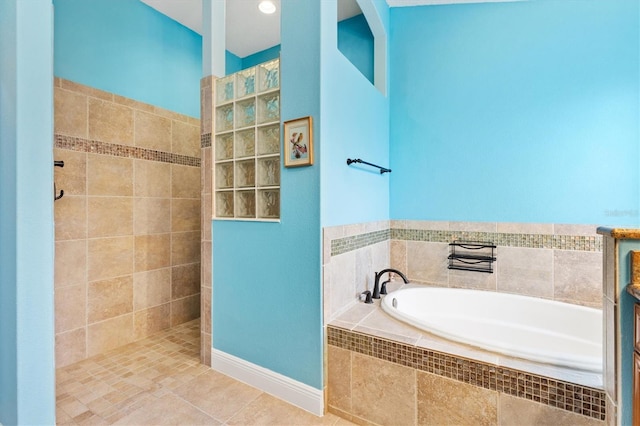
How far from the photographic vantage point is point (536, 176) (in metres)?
2.15

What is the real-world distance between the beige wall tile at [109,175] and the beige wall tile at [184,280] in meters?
0.83

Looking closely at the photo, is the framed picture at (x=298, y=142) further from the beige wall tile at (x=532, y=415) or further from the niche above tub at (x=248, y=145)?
the beige wall tile at (x=532, y=415)

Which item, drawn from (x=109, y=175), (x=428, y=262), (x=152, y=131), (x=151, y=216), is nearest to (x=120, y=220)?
(x=151, y=216)

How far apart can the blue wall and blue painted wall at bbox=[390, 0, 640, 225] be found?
6.35ft

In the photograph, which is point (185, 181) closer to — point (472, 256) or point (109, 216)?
point (109, 216)

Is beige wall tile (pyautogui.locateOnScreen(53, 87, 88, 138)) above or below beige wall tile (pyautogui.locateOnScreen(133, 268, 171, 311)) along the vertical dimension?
above

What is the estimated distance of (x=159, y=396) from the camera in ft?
5.79

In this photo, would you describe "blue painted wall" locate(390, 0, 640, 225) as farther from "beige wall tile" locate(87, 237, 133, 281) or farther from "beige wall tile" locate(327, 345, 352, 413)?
"beige wall tile" locate(87, 237, 133, 281)

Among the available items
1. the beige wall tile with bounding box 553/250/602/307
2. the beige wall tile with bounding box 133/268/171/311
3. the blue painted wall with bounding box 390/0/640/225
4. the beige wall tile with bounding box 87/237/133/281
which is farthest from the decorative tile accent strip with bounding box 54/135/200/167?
the beige wall tile with bounding box 553/250/602/307

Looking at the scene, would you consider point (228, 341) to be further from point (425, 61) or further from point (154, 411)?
point (425, 61)

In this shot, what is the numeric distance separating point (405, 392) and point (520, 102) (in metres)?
2.11

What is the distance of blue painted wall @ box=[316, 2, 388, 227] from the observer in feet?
5.63

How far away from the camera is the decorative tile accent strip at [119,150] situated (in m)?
2.06

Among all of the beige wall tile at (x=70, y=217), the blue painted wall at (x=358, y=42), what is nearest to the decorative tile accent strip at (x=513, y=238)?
the blue painted wall at (x=358, y=42)
